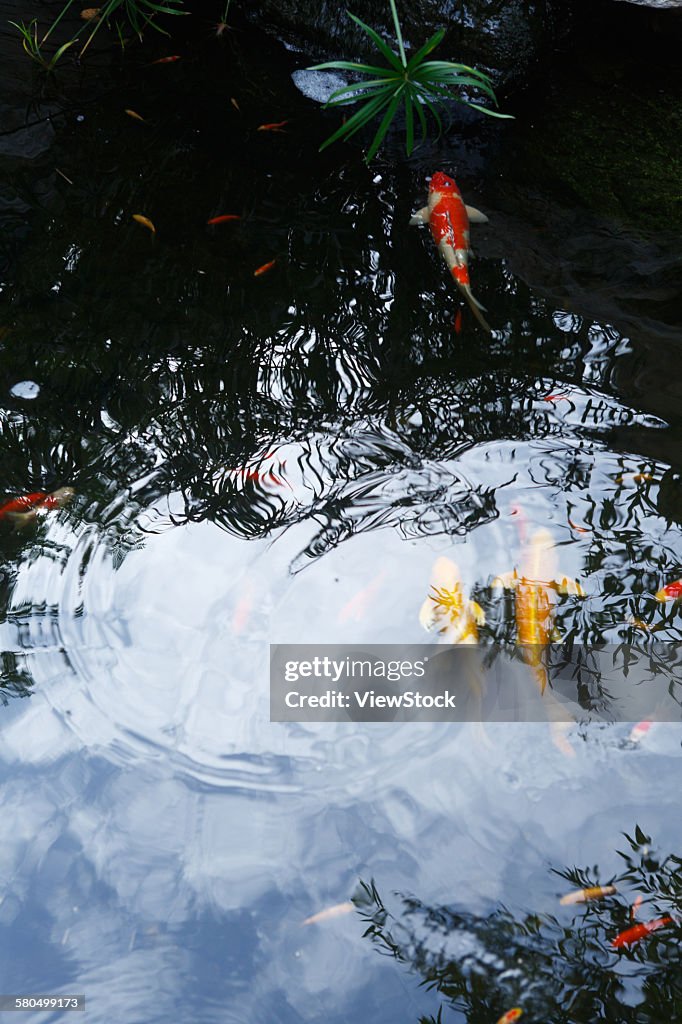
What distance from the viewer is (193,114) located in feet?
14.8

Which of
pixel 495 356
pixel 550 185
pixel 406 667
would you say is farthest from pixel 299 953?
pixel 550 185

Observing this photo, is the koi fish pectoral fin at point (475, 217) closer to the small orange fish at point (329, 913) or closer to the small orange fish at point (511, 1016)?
the small orange fish at point (329, 913)

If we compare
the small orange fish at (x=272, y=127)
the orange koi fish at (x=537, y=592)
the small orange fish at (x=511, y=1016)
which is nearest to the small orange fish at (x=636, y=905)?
the small orange fish at (x=511, y=1016)

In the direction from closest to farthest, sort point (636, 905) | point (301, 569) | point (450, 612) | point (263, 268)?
point (636, 905) < point (450, 612) < point (301, 569) < point (263, 268)

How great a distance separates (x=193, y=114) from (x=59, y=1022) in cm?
446

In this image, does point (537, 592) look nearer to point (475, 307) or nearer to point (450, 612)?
point (450, 612)

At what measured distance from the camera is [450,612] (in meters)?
2.70

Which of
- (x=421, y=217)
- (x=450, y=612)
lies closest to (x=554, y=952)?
(x=450, y=612)

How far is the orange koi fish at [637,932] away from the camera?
216 cm

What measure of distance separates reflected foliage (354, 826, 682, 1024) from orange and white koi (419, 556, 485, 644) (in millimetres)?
799

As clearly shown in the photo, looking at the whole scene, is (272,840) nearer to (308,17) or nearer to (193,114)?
(193,114)

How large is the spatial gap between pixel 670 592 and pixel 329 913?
158 centimetres

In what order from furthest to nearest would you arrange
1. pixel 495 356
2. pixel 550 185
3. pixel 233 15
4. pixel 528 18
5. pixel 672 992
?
pixel 233 15, pixel 528 18, pixel 550 185, pixel 495 356, pixel 672 992

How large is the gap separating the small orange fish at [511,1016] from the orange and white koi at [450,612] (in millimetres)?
1075
